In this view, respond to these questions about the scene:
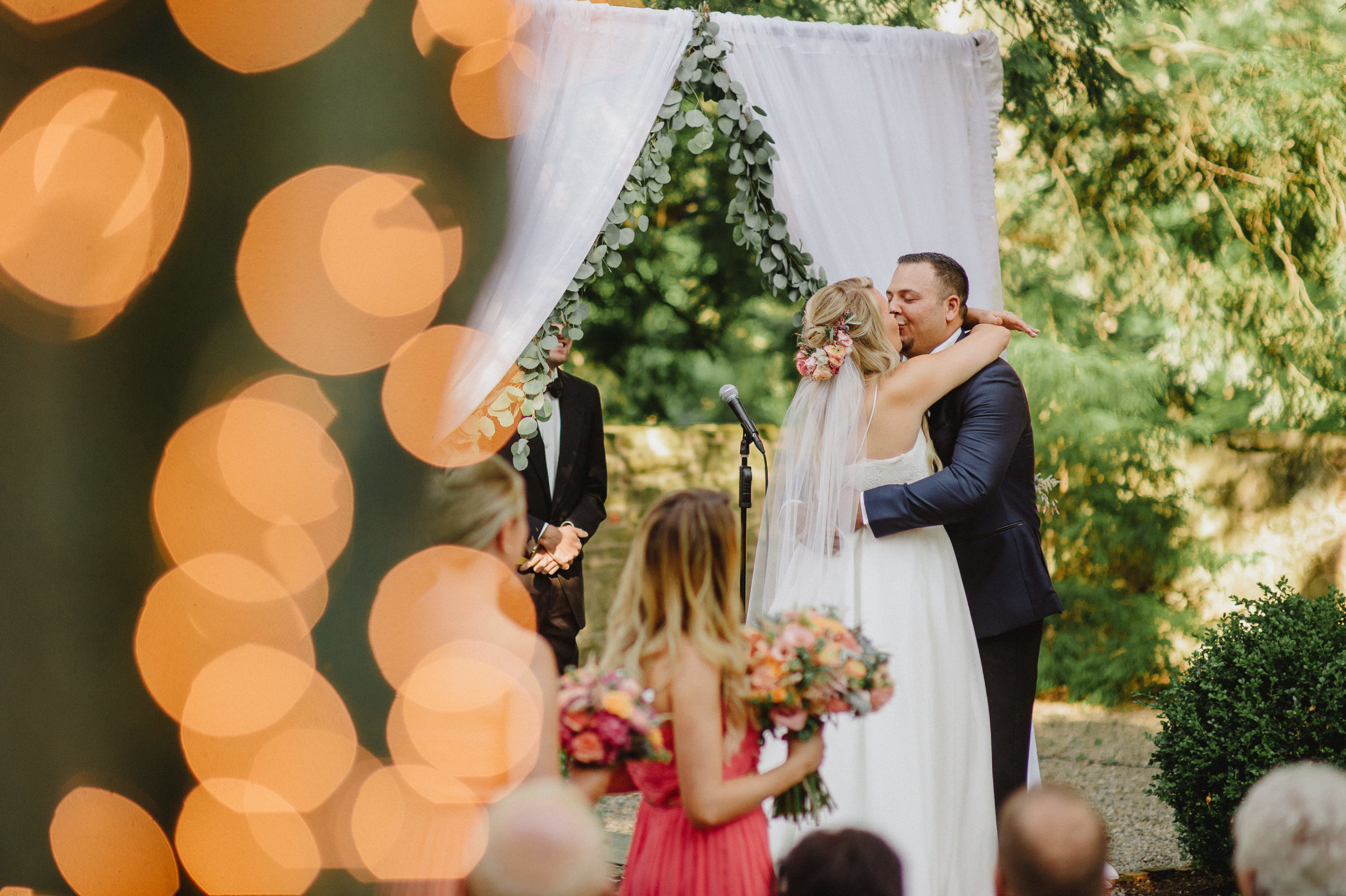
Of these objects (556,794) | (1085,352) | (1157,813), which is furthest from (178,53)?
(1085,352)

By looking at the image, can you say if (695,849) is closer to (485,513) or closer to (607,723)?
(607,723)

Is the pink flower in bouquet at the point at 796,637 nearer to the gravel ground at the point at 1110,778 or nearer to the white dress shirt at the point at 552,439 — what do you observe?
the gravel ground at the point at 1110,778

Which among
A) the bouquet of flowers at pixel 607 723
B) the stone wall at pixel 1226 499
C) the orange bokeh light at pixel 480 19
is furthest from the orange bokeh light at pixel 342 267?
the stone wall at pixel 1226 499

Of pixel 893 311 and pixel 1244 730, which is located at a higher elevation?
pixel 893 311

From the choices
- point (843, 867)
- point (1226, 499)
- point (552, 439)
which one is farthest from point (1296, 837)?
point (1226, 499)

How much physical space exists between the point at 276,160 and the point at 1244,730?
A: 3439 millimetres

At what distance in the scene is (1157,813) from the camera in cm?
504

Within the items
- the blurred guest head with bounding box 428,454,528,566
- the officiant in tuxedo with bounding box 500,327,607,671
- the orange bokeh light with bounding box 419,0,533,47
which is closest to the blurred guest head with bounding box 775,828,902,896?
the blurred guest head with bounding box 428,454,528,566

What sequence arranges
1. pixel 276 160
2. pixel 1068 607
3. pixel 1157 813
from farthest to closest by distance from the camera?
1. pixel 1068 607
2. pixel 1157 813
3. pixel 276 160

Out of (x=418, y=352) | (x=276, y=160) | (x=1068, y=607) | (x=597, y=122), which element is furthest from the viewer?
(x=1068, y=607)

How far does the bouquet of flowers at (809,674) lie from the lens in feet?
6.78

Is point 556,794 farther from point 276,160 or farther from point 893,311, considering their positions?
point 893,311

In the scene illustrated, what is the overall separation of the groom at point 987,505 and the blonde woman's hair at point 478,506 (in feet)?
4.69

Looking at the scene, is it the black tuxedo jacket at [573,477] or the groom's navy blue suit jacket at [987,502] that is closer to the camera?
the groom's navy blue suit jacket at [987,502]
